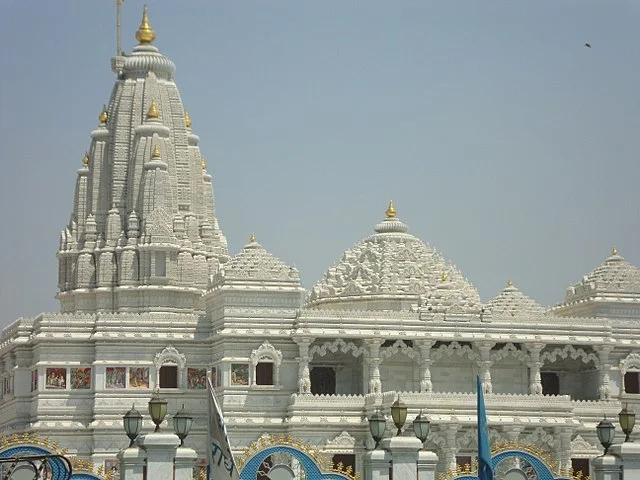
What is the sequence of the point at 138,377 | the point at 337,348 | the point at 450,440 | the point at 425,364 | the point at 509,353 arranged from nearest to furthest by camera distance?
the point at 450,440, the point at 138,377, the point at 425,364, the point at 337,348, the point at 509,353

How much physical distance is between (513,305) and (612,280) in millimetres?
4459

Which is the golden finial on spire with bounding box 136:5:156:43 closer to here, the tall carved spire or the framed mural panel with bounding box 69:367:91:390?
the tall carved spire

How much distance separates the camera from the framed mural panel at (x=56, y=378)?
71.8 m

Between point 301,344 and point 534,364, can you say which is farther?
point 534,364

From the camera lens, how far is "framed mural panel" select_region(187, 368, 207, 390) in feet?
238

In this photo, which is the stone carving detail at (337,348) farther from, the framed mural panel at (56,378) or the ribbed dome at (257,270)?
the framed mural panel at (56,378)

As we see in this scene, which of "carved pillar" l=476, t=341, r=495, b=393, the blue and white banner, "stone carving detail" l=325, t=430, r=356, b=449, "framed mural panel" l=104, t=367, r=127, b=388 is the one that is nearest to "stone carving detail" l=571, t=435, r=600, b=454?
"carved pillar" l=476, t=341, r=495, b=393

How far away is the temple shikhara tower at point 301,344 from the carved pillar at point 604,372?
6cm

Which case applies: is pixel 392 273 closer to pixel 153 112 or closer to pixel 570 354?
pixel 570 354

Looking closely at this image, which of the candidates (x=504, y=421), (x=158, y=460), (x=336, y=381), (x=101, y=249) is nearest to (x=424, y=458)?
(x=158, y=460)

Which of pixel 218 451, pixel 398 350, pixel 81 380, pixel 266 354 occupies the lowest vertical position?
pixel 218 451

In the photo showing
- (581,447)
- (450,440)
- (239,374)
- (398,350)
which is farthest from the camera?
(398,350)

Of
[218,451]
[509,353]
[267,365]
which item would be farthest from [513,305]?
[218,451]

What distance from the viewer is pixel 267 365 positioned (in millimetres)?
71438
